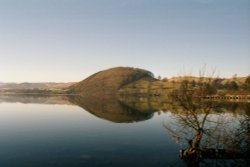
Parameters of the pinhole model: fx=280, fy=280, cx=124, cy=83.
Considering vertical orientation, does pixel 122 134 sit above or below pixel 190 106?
below

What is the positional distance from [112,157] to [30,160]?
40.3ft

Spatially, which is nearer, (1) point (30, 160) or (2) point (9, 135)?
(1) point (30, 160)

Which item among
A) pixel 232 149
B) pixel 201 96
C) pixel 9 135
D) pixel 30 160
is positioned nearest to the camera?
pixel 232 149

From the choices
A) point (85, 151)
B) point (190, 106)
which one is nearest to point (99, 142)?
point (85, 151)

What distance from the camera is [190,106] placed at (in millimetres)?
42938

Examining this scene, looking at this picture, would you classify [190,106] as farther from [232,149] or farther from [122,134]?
[122,134]

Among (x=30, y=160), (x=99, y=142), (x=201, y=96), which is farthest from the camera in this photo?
(x=99, y=142)

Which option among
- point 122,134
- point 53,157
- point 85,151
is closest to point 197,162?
point 85,151

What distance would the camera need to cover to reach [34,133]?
217 ft

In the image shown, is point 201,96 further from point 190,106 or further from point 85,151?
point 85,151

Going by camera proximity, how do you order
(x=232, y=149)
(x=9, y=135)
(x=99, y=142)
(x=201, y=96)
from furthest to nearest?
(x=9, y=135)
(x=99, y=142)
(x=201, y=96)
(x=232, y=149)

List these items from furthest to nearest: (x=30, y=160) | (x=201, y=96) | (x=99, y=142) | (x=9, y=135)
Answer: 1. (x=9, y=135)
2. (x=99, y=142)
3. (x=201, y=96)
4. (x=30, y=160)

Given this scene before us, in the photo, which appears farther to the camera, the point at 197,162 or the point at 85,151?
the point at 85,151

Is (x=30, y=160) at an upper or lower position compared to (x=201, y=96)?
lower
